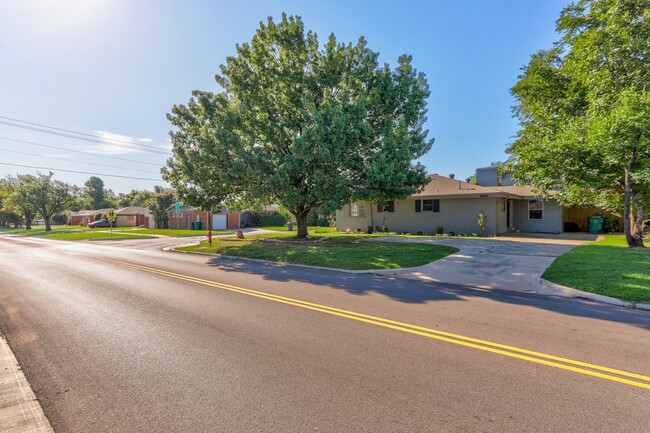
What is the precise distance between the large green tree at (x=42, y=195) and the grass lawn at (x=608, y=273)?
6350 cm

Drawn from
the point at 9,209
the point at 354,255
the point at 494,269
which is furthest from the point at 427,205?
the point at 9,209

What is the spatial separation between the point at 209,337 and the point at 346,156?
11276 mm

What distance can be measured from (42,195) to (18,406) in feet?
201

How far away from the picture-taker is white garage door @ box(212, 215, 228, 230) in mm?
44150

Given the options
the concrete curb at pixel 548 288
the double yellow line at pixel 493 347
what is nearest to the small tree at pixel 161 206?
the concrete curb at pixel 548 288

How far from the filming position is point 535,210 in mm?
23219

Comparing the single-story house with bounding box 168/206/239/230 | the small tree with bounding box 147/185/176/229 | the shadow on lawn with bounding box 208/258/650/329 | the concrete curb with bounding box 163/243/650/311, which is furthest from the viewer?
the small tree with bounding box 147/185/176/229

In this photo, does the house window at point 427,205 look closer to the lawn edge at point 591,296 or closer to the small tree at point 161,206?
the lawn edge at point 591,296

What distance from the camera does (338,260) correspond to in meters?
12.2

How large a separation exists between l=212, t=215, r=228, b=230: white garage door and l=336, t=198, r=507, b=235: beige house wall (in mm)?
24222

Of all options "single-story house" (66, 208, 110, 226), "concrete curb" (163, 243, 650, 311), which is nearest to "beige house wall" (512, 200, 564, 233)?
"concrete curb" (163, 243, 650, 311)

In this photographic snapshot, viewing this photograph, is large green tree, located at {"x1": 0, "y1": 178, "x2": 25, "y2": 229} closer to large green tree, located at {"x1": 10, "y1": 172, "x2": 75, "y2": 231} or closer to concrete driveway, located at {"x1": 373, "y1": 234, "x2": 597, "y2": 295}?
large green tree, located at {"x1": 10, "y1": 172, "x2": 75, "y2": 231}

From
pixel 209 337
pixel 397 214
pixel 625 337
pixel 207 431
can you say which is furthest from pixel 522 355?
pixel 397 214

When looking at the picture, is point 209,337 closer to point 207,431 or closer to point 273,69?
point 207,431
